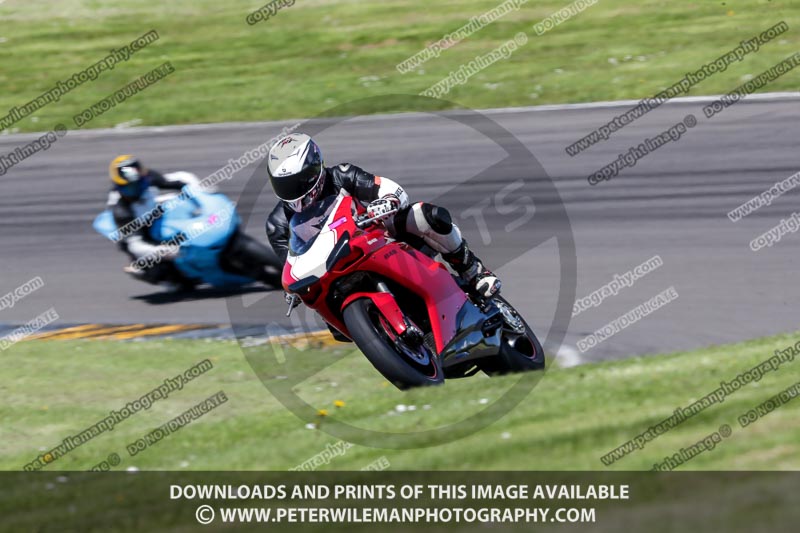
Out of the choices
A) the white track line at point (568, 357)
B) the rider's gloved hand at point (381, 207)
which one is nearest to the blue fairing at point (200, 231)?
the white track line at point (568, 357)

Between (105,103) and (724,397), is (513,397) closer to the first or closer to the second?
(724,397)

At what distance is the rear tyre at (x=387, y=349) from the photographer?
23.9 ft

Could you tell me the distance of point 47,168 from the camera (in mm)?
18844

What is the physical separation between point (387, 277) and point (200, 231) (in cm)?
514

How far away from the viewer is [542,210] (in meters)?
14.1

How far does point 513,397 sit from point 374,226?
1.62 m

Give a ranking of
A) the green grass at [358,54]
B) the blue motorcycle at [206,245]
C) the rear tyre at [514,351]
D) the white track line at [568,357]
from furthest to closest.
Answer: the green grass at [358,54], the blue motorcycle at [206,245], the white track line at [568,357], the rear tyre at [514,351]

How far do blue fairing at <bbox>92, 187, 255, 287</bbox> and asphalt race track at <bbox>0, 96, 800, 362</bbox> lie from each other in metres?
0.29

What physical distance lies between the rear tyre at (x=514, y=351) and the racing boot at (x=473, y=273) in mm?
254

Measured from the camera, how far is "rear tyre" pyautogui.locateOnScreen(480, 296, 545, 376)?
8.49m

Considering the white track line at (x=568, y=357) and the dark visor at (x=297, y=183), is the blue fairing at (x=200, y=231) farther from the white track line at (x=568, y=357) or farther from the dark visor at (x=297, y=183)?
the dark visor at (x=297, y=183)

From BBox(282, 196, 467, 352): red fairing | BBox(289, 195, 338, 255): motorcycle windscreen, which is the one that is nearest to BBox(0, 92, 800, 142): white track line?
BBox(282, 196, 467, 352): red fairing

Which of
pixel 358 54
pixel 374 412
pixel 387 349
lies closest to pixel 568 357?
pixel 374 412

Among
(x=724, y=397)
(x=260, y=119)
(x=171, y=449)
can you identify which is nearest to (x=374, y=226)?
(x=171, y=449)
